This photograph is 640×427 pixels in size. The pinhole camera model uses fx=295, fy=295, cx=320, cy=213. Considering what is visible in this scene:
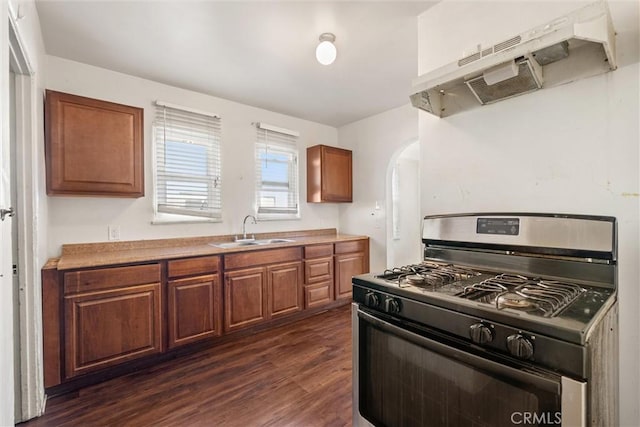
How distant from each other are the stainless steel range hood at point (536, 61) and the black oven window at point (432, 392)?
117 cm

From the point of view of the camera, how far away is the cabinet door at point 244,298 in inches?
106

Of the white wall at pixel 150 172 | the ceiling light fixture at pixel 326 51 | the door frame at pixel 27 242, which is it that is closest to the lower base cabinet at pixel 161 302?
the door frame at pixel 27 242

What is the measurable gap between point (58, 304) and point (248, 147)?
230cm

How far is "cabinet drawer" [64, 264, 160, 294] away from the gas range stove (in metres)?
1.74

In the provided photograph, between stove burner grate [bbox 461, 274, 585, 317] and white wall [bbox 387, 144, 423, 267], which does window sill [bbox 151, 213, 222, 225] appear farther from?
white wall [bbox 387, 144, 423, 267]

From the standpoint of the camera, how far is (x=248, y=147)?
3562 mm

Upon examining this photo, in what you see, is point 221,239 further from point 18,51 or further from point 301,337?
point 18,51

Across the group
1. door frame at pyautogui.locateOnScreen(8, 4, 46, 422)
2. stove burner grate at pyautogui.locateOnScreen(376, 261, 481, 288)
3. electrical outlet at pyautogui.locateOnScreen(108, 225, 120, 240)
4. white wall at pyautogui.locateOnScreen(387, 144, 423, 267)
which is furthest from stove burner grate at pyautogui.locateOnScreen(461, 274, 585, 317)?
white wall at pyautogui.locateOnScreen(387, 144, 423, 267)

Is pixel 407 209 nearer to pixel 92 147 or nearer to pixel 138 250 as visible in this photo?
pixel 138 250

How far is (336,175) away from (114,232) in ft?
8.53

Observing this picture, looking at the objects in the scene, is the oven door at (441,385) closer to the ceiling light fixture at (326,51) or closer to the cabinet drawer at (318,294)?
the ceiling light fixture at (326,51)

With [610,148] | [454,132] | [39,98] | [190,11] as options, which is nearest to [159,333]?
[39,98]

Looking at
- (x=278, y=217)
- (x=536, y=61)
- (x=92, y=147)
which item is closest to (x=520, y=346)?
(x=536, y=61)

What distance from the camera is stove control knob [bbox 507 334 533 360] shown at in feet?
2.67
